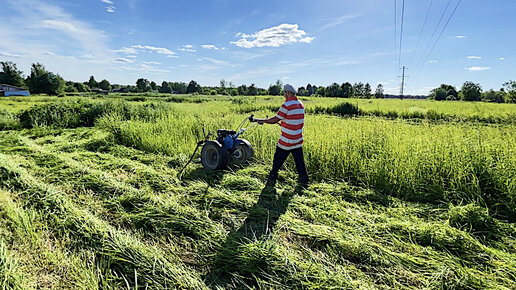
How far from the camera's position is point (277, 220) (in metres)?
2.98

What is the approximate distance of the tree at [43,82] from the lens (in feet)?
159

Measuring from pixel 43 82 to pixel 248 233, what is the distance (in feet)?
207

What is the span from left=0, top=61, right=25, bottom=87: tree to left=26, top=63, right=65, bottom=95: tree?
519 centimetres

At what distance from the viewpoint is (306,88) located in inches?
3529

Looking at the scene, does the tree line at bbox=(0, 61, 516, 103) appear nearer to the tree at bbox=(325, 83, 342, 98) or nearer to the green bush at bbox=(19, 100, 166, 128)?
the tree at bbox=(325, 83, 342, 98)

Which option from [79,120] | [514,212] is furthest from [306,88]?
[514,212]

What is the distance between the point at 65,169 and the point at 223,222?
338 cm

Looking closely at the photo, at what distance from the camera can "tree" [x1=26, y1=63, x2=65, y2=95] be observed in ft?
159

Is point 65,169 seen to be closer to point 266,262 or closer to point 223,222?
point 223,222

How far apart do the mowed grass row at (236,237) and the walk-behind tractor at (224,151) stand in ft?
1.87

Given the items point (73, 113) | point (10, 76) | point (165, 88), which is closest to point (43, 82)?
point (10, 76)

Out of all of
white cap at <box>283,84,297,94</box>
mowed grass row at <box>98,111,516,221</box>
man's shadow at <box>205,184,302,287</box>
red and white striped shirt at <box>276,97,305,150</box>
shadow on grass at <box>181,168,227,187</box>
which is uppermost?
white cap at <box>283,84,297,94</box>

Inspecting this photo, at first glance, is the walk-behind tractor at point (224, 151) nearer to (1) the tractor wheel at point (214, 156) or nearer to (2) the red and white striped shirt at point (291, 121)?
(1) the tractor wheel at point (214, 156)

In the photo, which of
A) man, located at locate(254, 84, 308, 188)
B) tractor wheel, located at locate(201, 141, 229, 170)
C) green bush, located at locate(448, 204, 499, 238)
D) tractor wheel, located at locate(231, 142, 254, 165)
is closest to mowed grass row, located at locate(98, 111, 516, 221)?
green bush, located at locate(448, 204, 499, 238)
